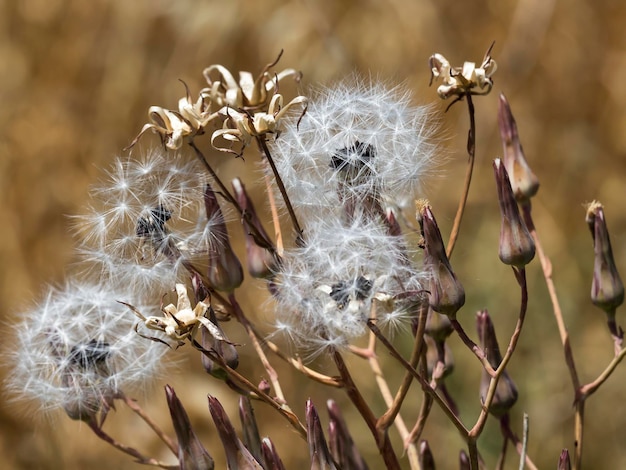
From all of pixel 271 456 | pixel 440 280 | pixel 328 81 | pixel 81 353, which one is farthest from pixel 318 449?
pixel 328 81

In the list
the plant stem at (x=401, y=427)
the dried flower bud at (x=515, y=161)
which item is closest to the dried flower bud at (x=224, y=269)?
the plant stem at (x=401, y=427)

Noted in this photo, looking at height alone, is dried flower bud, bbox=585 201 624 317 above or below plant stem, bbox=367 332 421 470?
above

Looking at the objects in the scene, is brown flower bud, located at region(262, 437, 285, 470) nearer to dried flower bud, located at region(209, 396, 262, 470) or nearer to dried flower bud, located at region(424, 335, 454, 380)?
dried flower bud, located at region(209, 396, 262, 470)

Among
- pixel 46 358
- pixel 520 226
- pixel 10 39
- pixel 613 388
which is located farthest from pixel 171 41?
pixel 520 226

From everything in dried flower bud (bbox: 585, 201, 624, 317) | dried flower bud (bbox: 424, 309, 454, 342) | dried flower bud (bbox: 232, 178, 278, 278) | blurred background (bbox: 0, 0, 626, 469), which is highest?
blurred background (bbox: 0, 0, 626, 469)

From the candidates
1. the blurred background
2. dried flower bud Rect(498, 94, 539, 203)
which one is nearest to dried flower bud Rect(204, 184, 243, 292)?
dried flower bud Rect(498, 94, 539, 203)
